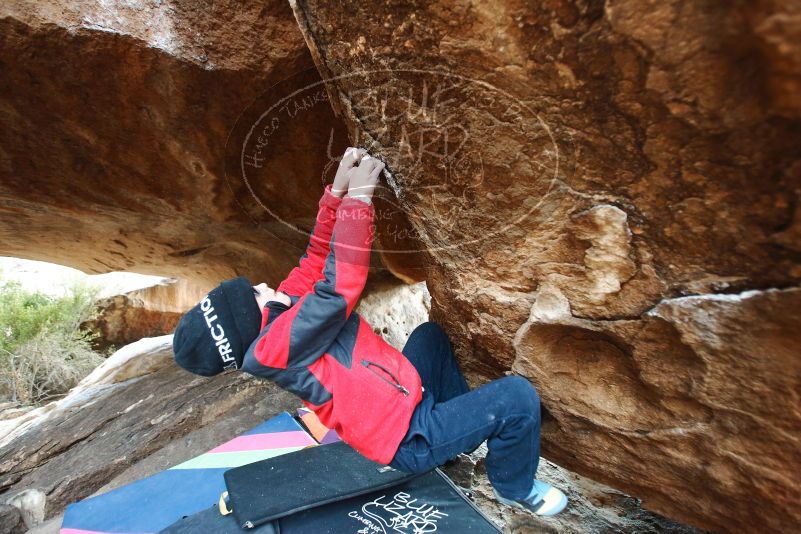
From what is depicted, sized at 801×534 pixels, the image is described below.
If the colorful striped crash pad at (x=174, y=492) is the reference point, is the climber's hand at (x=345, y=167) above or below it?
above

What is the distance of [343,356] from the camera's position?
1433 mm

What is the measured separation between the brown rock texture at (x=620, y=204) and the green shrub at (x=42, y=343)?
534 cm

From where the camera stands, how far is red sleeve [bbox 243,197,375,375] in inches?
51.3

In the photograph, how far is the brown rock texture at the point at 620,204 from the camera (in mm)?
847

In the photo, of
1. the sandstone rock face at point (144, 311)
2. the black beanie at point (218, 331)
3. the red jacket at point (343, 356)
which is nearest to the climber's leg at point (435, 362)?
the red jacket at point (343, 356)

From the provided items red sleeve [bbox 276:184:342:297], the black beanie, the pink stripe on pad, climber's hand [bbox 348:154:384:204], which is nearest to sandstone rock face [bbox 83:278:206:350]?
the pink stripe on pad

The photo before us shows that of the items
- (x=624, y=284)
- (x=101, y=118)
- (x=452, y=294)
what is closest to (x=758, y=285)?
(x=624, y=284)

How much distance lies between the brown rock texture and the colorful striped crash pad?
4.25 feet

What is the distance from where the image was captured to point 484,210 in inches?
53.2

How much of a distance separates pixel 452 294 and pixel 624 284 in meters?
0.58

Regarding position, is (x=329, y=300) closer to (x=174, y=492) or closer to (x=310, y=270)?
(x=310, y=270)

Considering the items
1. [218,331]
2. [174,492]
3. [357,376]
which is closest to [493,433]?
[357,376]

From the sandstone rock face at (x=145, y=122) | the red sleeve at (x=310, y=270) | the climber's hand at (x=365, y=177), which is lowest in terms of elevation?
the red sleeve at (x=310, y=270)

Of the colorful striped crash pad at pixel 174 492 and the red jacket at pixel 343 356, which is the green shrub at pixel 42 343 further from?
the red jacket at pixel 343 356
